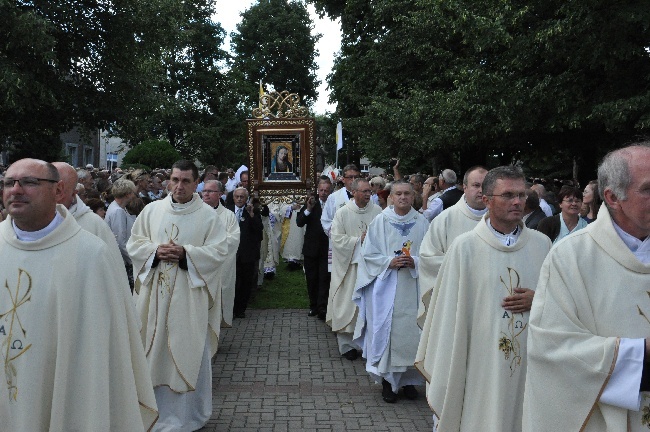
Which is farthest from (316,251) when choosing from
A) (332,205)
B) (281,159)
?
(281,159)

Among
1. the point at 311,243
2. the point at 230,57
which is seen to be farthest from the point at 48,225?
the point at 230,57

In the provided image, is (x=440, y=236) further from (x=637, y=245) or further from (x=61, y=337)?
(x=61, y=337)

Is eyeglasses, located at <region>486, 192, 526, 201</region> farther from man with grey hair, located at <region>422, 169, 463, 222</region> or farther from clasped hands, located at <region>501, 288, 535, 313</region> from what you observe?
man with grey hair, located at <region>422, 169, 463, 222</region>

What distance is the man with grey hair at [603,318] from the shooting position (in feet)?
Result: 10.9

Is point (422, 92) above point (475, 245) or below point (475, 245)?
above

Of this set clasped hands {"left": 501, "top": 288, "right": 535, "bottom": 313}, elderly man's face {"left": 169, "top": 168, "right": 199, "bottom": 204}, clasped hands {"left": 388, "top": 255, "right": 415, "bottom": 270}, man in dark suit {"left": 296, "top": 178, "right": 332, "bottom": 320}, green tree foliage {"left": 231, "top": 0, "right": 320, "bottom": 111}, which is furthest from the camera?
green tree foliage {"left": 231, "top": 0, "right": 320, "bottom": 111}

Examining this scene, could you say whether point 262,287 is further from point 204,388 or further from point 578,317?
point 578,317

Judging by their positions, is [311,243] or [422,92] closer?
[311,243]

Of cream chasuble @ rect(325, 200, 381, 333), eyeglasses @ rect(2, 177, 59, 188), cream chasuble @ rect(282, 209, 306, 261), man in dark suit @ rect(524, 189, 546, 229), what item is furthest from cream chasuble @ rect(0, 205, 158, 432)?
cream chasuble @ rect(282, 209, 306, 261)

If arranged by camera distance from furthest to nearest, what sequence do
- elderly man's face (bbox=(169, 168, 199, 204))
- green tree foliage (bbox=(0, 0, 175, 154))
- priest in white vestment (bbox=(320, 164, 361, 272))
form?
green tree foliage (bbox=(0, 0, 175, 154))
priest in white vestment (bbox=(320, 164, 361, 272))
elderly man's face (bbox=(169, 168, 199, 204))

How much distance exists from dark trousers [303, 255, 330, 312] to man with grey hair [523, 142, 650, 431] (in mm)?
→ 8961

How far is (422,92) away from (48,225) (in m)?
20.0

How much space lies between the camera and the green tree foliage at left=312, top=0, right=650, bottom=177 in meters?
15.6

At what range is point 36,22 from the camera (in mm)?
21031
